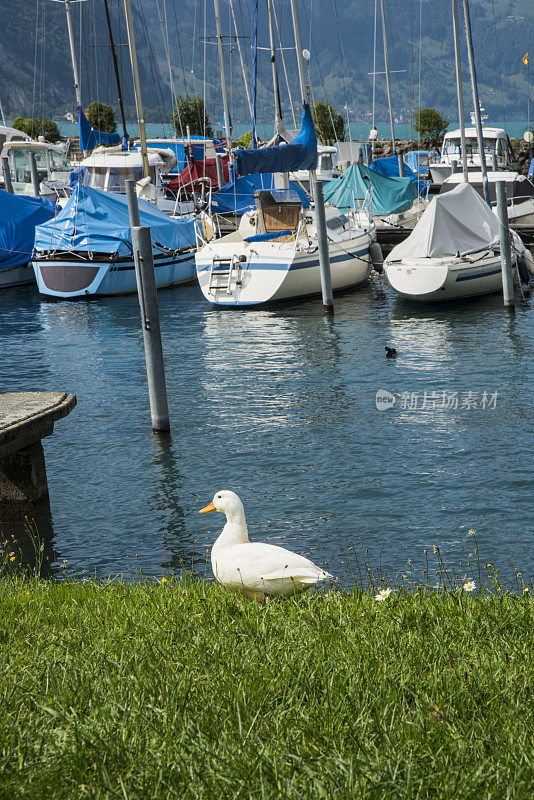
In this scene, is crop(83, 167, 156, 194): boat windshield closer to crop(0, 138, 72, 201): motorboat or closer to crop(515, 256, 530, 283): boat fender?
crop(0, 138, 72, 201): motorboat

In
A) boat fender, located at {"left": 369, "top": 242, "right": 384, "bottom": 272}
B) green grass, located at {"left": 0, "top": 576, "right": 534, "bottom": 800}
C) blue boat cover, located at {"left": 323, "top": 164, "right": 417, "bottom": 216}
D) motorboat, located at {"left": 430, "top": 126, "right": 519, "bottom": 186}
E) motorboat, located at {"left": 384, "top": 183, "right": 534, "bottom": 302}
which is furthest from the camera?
motorboat, located at {"left": 430, "top": 126, "right": 519, "bottom": 186}

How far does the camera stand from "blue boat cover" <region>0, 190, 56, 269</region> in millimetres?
30688

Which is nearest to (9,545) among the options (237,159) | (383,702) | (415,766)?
(383,702)

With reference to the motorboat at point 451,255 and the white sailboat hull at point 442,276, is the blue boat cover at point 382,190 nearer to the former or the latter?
the motorboat at point 451,255

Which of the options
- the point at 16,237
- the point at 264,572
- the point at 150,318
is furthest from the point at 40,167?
the point at 264,572

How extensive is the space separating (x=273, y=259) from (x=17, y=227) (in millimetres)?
11919

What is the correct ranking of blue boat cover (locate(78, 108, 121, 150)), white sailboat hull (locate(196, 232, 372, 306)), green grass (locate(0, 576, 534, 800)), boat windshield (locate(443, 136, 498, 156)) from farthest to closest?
boat windshield (locate(443, 136, 498, 156)) → blue boat cover (locate(78, 108, 121, 150)) → white sailboat hull (locate(196, 232, 372, 306)) → green grass (locate(0, 576, 534, 800))

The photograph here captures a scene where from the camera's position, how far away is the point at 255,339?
20391mm

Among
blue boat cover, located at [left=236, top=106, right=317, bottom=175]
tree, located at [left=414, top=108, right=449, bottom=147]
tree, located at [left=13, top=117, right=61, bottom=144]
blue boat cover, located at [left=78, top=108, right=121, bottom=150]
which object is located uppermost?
tree, located at [left=13, top=117, right=61, bottom=144]

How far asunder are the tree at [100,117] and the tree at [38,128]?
329cm

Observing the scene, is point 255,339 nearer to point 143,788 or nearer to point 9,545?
point 9,545

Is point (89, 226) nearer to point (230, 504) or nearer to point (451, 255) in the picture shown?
point (451, 255)

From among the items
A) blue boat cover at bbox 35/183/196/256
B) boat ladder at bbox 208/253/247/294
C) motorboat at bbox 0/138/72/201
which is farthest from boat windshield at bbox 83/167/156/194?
boat ladder at bbox 208/253/247/294

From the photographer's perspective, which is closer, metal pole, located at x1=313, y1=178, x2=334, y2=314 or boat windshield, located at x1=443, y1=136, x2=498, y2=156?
metal pole, located at x1=313, y1=178, x2=334, y2=314
